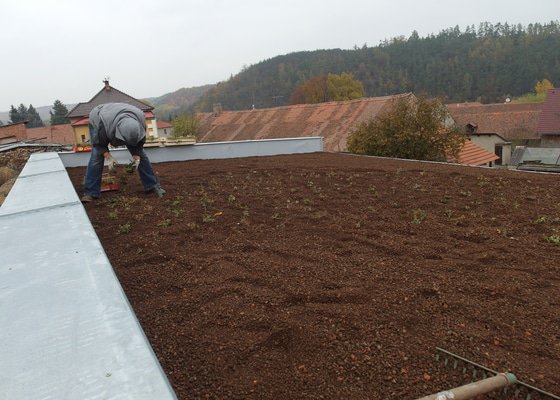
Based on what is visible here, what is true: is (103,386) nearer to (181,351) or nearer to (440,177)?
(181,351)

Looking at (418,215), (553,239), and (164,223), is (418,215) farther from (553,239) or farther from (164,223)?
(164,223)

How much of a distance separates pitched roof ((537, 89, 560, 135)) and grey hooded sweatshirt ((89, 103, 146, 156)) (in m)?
31.1

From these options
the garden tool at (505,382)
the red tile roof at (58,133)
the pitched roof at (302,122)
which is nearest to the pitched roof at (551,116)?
the pitched roof at (302,122)

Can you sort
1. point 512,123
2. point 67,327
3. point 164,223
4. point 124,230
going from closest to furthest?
point 67,327 < point 124,230 < point 164,223 < point 512,123

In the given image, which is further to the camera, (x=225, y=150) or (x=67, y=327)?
(x=225, y=150)

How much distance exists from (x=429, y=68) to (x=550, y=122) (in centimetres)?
6077

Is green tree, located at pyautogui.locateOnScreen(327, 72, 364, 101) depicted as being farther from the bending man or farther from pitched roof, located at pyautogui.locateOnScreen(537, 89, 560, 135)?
the bending man

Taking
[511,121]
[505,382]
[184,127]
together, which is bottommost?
[511,121]

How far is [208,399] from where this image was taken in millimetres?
1605

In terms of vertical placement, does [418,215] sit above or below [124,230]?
below

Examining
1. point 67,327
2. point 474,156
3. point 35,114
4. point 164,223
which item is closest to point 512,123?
point 474,156

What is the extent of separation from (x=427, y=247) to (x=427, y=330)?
1.33 metres

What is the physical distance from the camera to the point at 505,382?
1.52 meters

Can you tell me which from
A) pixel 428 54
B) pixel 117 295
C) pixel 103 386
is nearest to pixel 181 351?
pixel 117 295
